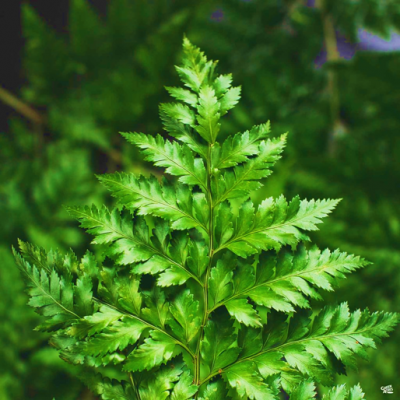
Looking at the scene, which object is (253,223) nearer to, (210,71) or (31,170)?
(210,71)

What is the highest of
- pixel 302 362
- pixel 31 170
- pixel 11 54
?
pixel 11 54

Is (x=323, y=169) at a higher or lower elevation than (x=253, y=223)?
lower

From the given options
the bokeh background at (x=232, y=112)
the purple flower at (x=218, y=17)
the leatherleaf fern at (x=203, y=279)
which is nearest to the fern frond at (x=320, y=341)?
the leatherleaf fern at (x=203, y=279)

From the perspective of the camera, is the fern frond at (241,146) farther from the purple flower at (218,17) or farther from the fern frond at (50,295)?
the purple flower at (218,17)

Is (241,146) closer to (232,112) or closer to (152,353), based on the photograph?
(152,353)

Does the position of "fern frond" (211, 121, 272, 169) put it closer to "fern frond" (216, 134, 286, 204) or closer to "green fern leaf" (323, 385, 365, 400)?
"fern frond" (216, 134, 286, 204)

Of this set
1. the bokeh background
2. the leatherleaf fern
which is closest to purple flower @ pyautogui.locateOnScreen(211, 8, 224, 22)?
the bokeh background

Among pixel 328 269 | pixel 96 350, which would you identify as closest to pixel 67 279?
pixel 96 350
